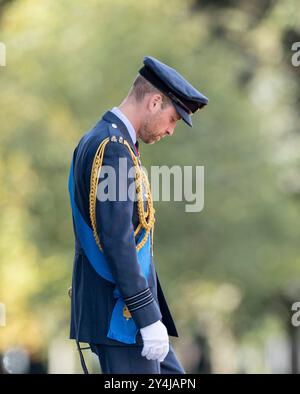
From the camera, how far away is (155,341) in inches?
240

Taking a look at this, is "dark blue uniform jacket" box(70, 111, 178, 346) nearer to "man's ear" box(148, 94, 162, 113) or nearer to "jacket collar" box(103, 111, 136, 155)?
"jacket collar" box(103, 111, 136, 155)

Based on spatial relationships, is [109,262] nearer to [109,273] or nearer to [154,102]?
[109,273]

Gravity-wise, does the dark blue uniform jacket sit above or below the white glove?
above

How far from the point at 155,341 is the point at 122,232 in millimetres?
544

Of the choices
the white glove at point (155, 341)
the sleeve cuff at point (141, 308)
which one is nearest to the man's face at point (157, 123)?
the sleeve cuff at point (141, 308)

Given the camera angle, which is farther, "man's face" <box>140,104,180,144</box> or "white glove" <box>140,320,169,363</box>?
"man's face" <box>140,104,180,144</box>

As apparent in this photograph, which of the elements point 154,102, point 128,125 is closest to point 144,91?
point 154,102

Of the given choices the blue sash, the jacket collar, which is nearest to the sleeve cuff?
the blue sash

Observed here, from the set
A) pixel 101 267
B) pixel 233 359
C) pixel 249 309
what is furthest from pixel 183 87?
pixel 233 359

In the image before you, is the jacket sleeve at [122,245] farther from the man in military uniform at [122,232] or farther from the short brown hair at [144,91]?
the short brown hair at [144,91]

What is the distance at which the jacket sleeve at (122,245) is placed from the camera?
238 inches

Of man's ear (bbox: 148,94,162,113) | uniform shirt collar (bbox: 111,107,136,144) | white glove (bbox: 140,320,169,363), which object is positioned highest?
man's ear (bbox: 148,94,162,113)

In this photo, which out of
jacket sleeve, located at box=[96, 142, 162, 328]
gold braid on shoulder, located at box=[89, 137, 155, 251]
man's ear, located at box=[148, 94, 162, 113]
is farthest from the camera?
man's ear, located at box=[148, 94, 162, 113]

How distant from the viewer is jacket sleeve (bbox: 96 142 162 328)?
6043mm
